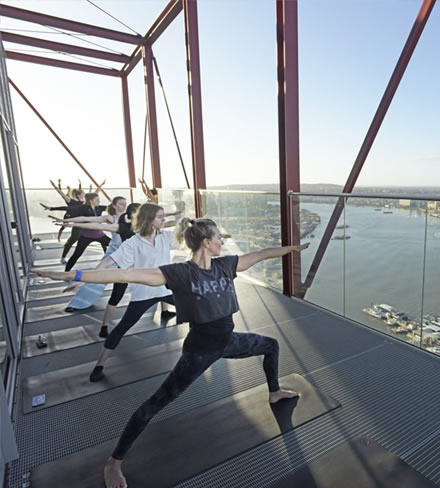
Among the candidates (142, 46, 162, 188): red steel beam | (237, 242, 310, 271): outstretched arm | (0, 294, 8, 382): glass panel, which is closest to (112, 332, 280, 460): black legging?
(237, 242, 310, 271): outstretched arm

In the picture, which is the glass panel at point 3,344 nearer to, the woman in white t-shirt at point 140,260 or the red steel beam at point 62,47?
the woman in white t-shirt at point 140,260

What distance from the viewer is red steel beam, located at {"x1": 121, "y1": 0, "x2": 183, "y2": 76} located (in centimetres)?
735

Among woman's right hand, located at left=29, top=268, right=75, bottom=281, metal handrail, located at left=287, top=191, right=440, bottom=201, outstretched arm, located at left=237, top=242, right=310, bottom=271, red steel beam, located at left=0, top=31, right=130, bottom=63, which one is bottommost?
outstretched arm, located at left=237, top=242, right=310, bottom=271

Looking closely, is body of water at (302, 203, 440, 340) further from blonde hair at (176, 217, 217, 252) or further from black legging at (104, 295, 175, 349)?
black legging at (104, 295, 175, 349)

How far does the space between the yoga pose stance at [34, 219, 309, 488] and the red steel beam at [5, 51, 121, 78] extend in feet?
36.6

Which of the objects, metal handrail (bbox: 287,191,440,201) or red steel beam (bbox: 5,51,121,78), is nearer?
metal handrail (bbox: 287,191,440,201)

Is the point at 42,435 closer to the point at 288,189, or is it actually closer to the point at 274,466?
the point at 274,466

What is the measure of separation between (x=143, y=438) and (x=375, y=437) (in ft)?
4.68

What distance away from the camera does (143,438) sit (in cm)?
215

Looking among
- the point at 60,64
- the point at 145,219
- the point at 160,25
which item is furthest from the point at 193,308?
the point at 60,64

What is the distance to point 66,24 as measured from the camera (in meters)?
8.54

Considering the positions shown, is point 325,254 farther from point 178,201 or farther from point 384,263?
point 178,201

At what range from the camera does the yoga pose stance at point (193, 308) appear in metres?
1.75

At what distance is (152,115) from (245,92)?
1276 cm
